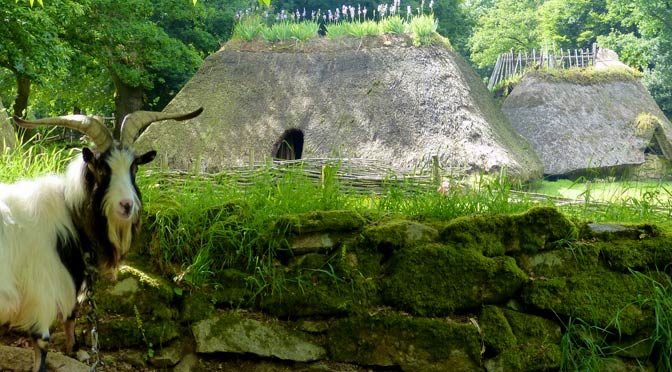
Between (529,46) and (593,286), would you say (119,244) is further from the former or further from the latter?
(529,46)

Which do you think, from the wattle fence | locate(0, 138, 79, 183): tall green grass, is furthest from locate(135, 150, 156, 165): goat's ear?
the wattle fence

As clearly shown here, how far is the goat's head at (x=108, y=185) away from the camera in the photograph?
3.39m

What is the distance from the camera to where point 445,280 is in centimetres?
436

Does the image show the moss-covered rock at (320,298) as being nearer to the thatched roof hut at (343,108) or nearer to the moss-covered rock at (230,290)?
the moss-covered rock at (230,290)

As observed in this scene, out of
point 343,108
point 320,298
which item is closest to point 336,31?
point 343,108

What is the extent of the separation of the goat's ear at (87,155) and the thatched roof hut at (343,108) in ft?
33.0

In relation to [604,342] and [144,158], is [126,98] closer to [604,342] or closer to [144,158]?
[144,158]

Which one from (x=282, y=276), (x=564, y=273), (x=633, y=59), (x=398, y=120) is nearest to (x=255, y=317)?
(x=282, y=276)

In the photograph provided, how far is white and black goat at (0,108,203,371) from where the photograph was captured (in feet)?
11.1

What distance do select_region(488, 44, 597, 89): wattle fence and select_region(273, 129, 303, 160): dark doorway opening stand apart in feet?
32.9

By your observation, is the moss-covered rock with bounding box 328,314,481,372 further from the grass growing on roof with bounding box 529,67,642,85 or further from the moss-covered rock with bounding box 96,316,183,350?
the grass growing on roof with bounding box 529,67,642,85

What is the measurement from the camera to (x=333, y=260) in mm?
4402

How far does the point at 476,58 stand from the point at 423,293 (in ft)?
114

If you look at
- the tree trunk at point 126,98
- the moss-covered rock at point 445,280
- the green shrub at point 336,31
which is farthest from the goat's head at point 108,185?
the tree trunk at point 126,98
